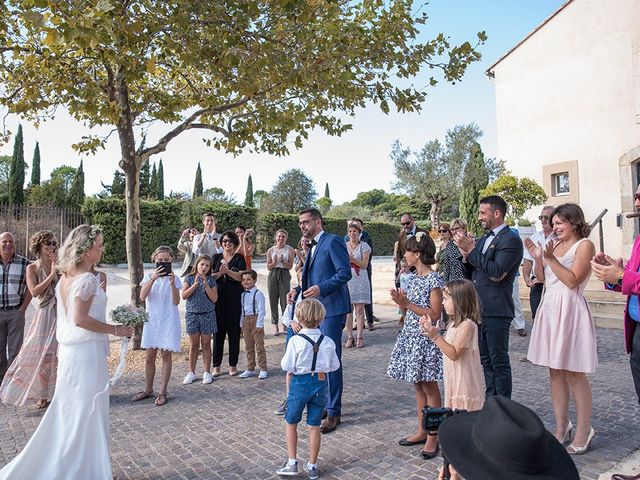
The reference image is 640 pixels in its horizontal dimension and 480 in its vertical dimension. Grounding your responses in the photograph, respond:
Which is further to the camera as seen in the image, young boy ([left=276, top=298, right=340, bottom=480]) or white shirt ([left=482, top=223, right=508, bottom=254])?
white shirt ([left=482, top=223, right=508, bottom=254])

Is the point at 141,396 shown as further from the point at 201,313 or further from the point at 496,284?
the point at 496,284

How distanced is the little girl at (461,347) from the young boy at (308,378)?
88 centimetres

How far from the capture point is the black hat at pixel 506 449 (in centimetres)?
138

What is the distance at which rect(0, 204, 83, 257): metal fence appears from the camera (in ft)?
62.8

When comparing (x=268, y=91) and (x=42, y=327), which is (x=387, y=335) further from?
(x=42, y=327)

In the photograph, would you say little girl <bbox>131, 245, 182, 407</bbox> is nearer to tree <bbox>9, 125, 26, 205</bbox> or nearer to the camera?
the camera

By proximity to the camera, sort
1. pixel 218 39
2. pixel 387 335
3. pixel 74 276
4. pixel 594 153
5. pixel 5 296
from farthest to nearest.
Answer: pixel 594 153 < pixel 387 335 < pixel 218 39 < pixel 5 296 < pixel 74 276

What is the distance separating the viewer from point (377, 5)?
299 inches

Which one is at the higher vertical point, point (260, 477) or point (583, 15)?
point (583, 15)

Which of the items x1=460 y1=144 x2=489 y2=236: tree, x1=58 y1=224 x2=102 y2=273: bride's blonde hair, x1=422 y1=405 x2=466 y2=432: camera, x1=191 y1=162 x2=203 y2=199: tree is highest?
x1=191 y1=162 x2=203 y2=199: tree

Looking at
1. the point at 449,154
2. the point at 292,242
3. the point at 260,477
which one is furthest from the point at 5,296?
the point at 449,154

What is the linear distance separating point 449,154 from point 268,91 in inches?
1078

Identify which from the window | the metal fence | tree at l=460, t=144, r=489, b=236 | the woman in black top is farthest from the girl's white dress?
tree at l=460, t=144, r=489, b=236

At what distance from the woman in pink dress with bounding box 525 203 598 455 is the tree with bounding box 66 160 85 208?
36668mm
